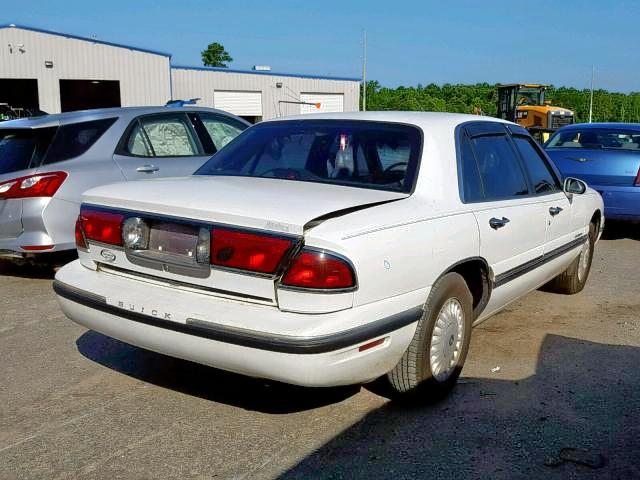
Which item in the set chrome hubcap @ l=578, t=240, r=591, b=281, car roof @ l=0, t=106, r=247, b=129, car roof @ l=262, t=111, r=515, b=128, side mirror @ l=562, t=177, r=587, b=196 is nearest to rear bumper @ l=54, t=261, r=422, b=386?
car roof @ l=262, t=111, r=515, b=128

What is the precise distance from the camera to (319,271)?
2869 mm

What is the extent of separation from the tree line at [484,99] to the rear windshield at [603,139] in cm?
3654

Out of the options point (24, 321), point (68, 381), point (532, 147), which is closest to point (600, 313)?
point (532, 147)

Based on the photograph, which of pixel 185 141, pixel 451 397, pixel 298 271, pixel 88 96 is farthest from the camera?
pixel 88 96

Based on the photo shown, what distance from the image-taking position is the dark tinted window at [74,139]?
242 inches

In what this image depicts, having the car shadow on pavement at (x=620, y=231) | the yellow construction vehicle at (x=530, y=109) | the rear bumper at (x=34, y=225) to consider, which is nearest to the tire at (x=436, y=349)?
the rear bumper at (x=34, y=225)

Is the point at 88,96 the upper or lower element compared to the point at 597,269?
upper

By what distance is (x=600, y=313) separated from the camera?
5535 mm

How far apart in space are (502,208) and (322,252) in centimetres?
166

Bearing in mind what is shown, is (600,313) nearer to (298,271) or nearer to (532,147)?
(532,147)

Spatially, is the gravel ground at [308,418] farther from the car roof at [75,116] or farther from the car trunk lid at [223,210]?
the car roof at [75,116]

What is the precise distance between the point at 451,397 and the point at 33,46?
27.8m

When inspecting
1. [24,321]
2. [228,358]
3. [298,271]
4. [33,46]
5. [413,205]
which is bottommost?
[24,321]

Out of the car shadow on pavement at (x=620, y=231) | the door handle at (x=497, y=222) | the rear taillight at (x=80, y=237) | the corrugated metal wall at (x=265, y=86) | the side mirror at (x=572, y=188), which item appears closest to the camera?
the rear taillight at (x=80, y=237)
